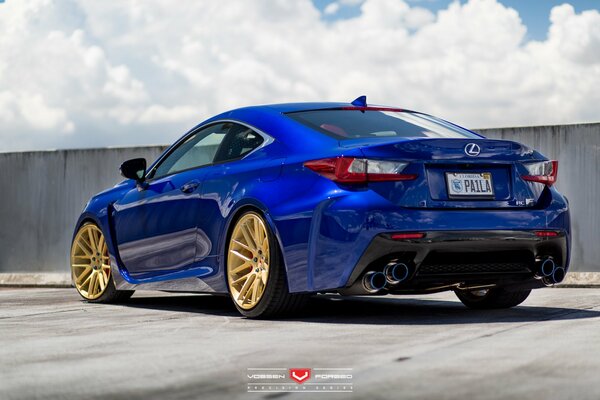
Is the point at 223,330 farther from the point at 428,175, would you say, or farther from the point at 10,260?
the point at 10,260

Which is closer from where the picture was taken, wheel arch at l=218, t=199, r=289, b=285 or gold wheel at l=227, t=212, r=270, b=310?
wheel arch at l=218, t=199, r=289, b=285

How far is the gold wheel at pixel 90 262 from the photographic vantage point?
9.16 m

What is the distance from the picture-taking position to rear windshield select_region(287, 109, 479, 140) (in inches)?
276

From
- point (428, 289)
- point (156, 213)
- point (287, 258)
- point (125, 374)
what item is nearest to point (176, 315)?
point (156, 213)

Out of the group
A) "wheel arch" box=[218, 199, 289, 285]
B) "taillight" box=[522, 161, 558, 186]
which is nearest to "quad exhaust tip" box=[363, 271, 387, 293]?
"wheel arch" box=[218, 199, 289, 285]

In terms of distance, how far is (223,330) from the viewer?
643cm

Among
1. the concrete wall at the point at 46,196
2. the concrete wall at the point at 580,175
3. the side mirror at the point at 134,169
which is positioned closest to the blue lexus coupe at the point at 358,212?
the side mirror at the point at 134,169

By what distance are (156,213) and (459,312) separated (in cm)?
239

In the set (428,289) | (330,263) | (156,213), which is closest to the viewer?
(330,263)

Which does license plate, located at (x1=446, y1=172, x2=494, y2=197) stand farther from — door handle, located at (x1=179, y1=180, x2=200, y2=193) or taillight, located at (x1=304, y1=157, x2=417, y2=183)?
door handle, located at (x1=179, y1=180, x2=200, y2=193)

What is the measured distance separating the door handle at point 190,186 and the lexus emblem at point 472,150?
2.06 meters

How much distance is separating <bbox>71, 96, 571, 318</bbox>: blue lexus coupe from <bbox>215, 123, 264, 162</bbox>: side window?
1 cm

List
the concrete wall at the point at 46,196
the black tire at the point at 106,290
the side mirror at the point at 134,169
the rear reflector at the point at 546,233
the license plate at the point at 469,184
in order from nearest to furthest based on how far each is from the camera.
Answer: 1. the license plate at the point at 469,184
2. the rear reflector at the point at 546,233
3. the side mirror at the point at 134,169
4. the black tire at the point at 106,290
5. the concrete wall at the point at 46,196

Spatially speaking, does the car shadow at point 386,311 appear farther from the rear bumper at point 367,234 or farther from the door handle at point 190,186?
the door handle at point 190,186
